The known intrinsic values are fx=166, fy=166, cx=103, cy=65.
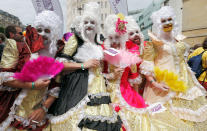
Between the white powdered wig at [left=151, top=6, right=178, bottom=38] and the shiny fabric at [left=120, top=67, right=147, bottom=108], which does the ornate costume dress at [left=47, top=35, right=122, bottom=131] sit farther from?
the white powdered wig at [left=151, top=6, right=178, bottom=38]

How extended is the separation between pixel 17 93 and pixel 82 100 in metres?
0.76

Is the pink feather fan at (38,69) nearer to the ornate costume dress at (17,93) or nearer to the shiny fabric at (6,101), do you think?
the ornate costume dress at (17,93)

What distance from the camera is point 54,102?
2.17 metres

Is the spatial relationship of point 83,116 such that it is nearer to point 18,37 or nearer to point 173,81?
point 173,81

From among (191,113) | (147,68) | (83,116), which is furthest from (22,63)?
(191,113)

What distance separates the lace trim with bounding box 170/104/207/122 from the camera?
2770mm

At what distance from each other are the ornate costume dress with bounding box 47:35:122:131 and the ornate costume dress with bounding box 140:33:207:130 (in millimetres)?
1075

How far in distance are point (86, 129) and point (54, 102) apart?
0.59m

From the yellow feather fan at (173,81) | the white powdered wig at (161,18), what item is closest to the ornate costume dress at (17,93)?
the yellow feather fan at (173,81)

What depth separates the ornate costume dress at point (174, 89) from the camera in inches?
109

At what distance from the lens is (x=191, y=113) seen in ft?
9.18

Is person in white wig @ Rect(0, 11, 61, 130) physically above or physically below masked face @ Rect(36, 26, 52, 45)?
below

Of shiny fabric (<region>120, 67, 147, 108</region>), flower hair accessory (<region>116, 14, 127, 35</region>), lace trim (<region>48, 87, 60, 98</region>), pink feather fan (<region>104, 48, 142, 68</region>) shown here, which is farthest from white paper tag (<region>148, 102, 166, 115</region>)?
lace trim (<region>48, 87, 60, 98</region>)

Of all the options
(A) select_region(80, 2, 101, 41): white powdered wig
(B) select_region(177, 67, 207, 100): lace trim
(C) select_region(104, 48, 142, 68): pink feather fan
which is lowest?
(B) select_region(177, 67, 207, 100): lace trim
